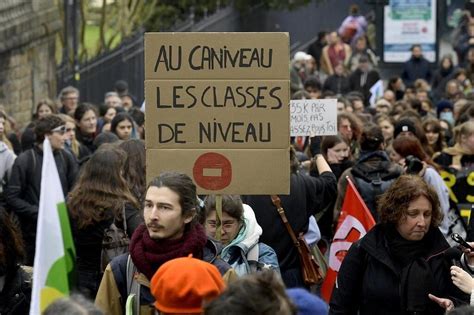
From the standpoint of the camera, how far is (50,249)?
19.2ft

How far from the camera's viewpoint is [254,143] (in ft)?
26.4

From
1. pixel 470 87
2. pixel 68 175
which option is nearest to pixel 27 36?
pixel 470 87

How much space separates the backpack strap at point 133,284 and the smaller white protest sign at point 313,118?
5.02 meters

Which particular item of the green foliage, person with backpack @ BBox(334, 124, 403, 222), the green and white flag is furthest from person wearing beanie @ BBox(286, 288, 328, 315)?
the green foliage

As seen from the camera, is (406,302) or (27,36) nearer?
(406,302)

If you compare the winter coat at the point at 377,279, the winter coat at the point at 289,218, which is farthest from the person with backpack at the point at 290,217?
the winter coat at the point at 377,279

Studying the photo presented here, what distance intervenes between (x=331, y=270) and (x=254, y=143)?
Answer: 7.40 feet

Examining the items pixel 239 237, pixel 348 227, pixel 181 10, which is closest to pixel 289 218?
pixel 348 227

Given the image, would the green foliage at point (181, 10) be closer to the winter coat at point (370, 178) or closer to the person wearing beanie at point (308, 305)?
the winter coat at point (370, 178)

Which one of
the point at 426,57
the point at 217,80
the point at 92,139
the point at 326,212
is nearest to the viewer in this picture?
the point at 217,80

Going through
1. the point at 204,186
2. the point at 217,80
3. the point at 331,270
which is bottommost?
the point at 331,270

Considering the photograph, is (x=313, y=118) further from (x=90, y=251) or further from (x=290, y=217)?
(x=90, y=251)

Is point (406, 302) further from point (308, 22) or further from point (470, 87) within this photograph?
point (308, 22)

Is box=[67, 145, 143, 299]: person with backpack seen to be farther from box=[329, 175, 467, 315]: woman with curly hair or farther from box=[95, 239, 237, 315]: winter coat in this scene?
box=[95, 239, 237, 315]: winter coat
